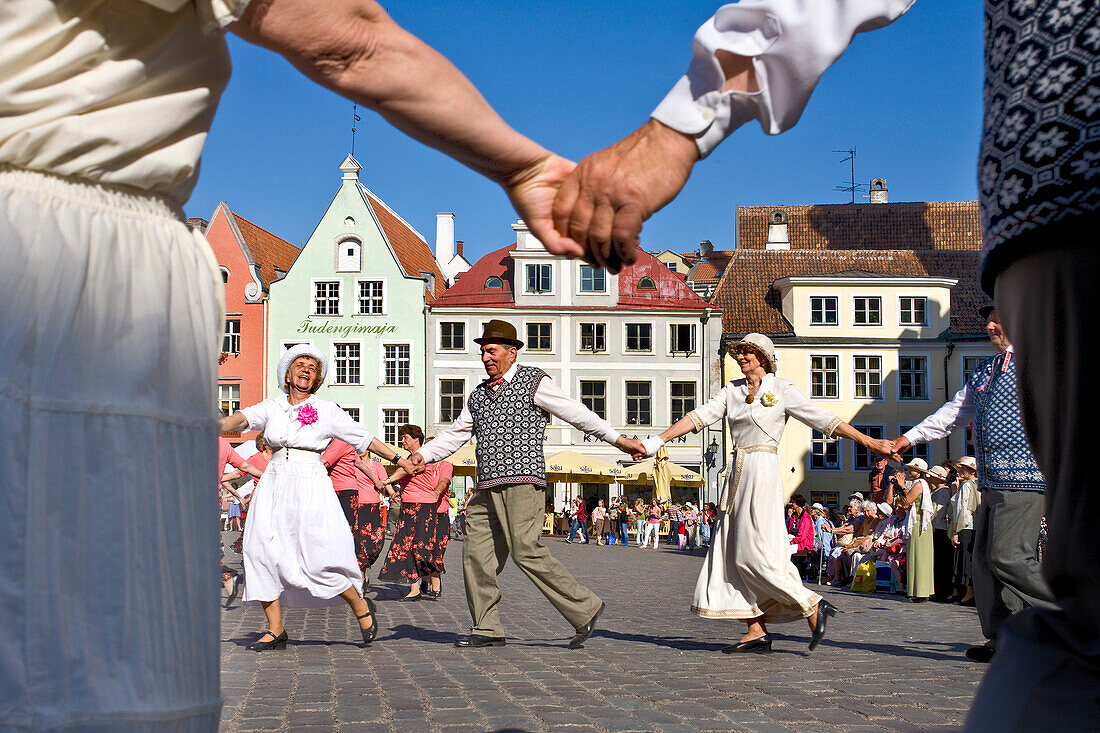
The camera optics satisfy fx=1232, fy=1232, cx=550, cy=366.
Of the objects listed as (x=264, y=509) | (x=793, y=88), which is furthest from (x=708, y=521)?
(x=793, y=88)

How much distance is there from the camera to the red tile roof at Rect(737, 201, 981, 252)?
62.3 meters

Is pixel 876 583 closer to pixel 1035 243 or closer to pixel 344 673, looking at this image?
pixel 344 673

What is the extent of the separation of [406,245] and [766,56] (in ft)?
193

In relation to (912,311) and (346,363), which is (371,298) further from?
(912,311)

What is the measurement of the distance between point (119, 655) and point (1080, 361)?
139 centimetres

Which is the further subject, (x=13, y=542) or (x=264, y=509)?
(x=264, y=509)

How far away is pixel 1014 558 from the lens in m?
7.50

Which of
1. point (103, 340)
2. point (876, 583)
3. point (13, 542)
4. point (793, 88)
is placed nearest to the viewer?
point (13, 542)

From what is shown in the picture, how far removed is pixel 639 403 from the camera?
5178 cm

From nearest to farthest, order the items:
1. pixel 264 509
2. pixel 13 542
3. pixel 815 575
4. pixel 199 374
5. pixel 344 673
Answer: pixel 13 542 → pixel 199 374 → pixel 344 673 → pixel 264 509 → pixel 815 575

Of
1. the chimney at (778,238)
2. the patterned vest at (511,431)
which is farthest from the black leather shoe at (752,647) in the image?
the chimney at (778,238)

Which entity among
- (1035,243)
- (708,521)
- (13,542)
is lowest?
(708,521)

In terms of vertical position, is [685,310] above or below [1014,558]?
above

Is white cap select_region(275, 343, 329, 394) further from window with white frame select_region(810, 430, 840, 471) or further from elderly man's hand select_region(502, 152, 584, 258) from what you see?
window with white frame select_region(810, 430, 840, 471)
